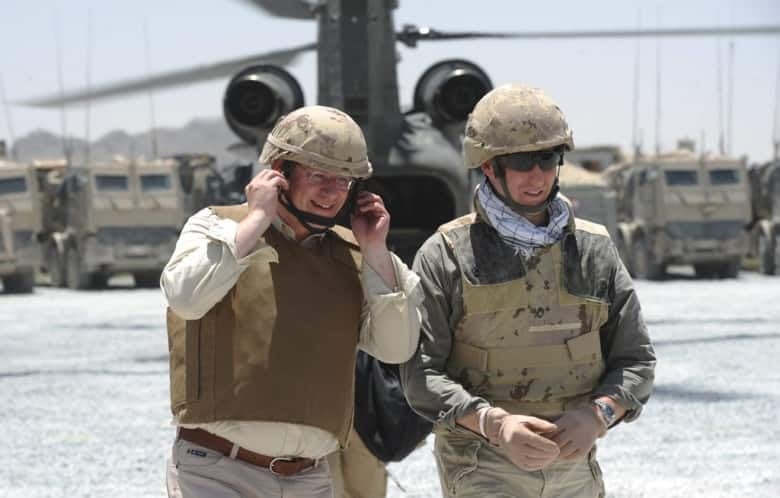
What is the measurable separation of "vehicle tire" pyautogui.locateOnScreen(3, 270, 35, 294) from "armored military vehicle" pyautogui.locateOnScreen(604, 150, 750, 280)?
10.0 meters

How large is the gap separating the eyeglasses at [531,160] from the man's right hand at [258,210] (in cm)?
48

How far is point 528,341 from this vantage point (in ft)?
9.71

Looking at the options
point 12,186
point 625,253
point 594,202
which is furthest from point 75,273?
point 625,253

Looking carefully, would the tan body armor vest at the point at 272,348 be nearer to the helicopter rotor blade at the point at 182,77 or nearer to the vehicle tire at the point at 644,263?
the helicopter rotor blade at the point at 182,77

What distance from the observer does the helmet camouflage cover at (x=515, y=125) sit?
9.58ft

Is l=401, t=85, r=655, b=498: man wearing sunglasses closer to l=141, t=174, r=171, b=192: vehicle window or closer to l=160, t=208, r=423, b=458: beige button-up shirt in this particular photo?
l=160, t=208, r=423, b=458: beige button-up shirt

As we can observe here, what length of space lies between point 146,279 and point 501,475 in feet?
70.7

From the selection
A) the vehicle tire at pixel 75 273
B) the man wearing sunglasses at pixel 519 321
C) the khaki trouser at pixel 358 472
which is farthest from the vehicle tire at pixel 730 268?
the man wearing sunglasses at pixel 519 321

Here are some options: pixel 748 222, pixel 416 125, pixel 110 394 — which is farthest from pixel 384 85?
pixel 748 222

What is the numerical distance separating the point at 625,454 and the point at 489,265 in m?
3.94

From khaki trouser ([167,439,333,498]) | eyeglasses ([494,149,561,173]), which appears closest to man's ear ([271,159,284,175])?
eyeglasses ([494,149,561,173])

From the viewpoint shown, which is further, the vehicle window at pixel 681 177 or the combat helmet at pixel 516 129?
the vehicle window at pixel 681 177

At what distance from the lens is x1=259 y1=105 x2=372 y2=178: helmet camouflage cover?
2.86 m

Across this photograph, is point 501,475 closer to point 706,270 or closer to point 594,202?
point 594,202
